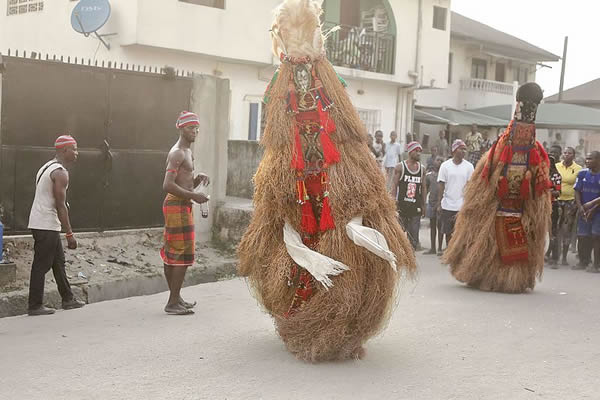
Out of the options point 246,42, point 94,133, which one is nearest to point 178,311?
point 94,133

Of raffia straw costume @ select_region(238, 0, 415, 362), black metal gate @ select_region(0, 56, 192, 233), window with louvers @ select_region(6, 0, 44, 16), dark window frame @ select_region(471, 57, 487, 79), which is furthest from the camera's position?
dark window frame @ select_region(471, 57, 487, 79)

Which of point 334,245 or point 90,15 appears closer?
point 334,245

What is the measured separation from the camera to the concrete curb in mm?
7250

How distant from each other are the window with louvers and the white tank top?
567 inches

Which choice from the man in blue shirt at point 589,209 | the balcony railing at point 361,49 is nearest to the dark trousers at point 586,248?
the man in blue shirt at point 589,209

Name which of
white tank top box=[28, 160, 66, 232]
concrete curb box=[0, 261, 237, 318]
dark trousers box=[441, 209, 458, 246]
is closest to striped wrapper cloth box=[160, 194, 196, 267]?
white tank top box=[28, 160, 66, 232]

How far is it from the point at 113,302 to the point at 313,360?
127 inches

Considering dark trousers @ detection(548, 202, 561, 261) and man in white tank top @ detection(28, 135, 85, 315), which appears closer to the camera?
man in white tank top @ detection(28, 135, 85, 315)

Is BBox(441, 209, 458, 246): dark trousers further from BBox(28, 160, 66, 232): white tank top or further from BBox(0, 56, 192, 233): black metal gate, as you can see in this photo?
BBox(28, 160, 66, 232): white tank top

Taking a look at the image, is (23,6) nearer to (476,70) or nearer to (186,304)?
(186,304)

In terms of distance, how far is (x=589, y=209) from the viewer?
1124 cm

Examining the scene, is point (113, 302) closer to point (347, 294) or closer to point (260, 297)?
point (260, 297)

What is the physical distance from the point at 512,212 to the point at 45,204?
5186 mm

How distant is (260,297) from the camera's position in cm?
589
